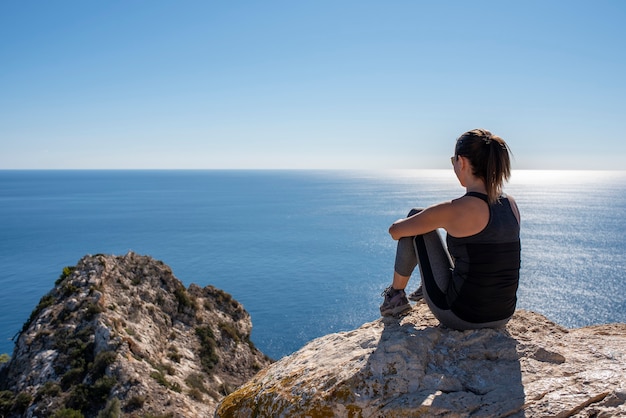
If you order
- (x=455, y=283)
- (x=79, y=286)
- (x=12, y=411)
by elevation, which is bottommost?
(x=12, y=411)

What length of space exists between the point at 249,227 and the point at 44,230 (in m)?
57.4

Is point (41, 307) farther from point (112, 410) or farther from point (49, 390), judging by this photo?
point (112, 410)

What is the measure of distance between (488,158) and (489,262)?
1.10 metres

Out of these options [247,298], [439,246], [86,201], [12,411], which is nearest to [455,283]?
[439,246]

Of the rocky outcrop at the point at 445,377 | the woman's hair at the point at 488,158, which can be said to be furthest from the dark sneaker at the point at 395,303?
the woman's hair at the point at 488,158

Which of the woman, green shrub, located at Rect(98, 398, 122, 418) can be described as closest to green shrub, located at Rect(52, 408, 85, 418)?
green shrub, located at Rect(98, 398, 122, 418)

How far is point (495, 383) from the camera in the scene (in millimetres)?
4172

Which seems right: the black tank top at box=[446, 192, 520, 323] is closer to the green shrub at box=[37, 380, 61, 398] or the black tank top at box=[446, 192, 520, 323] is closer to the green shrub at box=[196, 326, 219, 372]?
the green shrub at box=[37, 380, 61, 398]

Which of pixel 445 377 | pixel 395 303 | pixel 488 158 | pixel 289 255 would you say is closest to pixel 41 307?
pixel 395 303

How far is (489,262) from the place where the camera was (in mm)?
4355

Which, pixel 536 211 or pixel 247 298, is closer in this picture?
pixel 247 298

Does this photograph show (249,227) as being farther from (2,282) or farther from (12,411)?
(12,411)

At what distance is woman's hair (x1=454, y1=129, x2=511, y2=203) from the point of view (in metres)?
4.32

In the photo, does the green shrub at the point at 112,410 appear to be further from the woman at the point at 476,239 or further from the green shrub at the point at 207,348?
the woman at the point at 476,239
